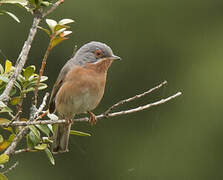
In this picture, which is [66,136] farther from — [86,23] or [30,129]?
[86,23]

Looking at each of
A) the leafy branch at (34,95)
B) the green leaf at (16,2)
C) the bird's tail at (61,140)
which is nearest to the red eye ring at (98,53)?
the bird's tail at (61,140)

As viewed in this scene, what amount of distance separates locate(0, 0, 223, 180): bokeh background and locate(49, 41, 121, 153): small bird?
429 inches

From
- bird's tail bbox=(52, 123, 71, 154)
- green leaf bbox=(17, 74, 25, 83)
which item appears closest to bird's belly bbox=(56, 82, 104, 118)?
bird's tail bbox=(52, 123, 71, 154)

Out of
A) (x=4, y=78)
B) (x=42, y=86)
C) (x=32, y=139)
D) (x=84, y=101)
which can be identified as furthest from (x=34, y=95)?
(x=84, y=101)

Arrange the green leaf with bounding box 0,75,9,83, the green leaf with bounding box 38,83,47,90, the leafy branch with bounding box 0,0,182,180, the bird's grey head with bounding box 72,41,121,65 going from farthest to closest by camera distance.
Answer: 1. the bird's grey head with bounding box 72,41,121,65
2. the green leaf with bounding box 38,83,47,90
3. the green leaf with bounding box 0,75,9,83
4. the leafy branch with bounding box 0,0,182,180

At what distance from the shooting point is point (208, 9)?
23.7 m

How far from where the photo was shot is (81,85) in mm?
5816

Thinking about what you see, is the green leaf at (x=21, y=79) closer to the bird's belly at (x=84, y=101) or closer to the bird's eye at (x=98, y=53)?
the bird's belly at (x=84, y=101)

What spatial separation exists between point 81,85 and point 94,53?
362mm

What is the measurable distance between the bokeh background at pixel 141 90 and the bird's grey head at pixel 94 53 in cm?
1093

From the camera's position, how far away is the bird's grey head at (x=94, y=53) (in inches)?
235

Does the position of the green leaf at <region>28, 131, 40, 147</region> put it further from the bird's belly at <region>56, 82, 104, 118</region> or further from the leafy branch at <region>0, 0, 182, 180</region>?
the bird's belly at <region>56, 82, 104, 118</region>

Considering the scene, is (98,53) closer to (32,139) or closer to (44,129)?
(44,129)

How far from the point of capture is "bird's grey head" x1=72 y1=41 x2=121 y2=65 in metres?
5.96
